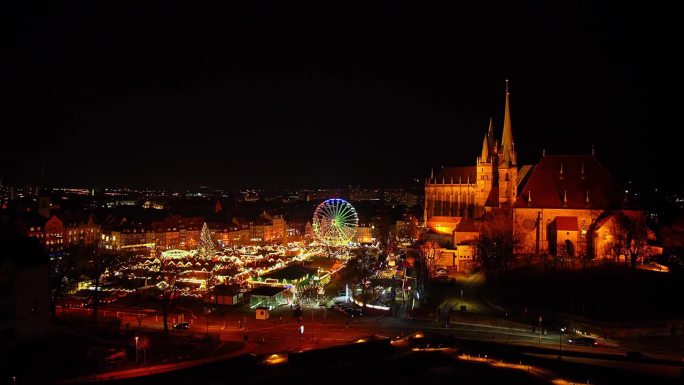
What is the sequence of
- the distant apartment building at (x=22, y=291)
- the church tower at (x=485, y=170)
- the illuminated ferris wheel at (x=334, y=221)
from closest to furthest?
the distant apartment building at (x=22, y=291) → the church tower at (x=485, y=170) → the illuminated ferris wheel at (x=334, y=221)

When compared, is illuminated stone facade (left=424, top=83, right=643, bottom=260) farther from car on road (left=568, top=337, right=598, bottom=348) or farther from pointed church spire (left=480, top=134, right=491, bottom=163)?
car on road (left=568, top=337, right=598, bottom=348)

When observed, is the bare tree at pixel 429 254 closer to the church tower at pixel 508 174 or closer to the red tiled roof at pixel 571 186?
the church tower at pixel 508 174

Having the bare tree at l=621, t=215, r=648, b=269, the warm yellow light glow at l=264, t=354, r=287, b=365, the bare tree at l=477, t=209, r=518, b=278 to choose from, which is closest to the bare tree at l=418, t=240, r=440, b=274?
the bare tree at l=477, t=209, r=518, b=278

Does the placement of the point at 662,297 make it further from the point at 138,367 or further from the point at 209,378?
the point at 138,367

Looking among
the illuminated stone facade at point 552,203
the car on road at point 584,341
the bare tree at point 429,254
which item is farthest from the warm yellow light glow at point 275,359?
the illuminated stone facade at point 552,203

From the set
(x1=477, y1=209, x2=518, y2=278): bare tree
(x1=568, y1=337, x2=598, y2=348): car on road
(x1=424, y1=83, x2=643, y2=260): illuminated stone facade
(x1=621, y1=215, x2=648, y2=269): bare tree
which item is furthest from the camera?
(x1=424, y1=83, x2=643, y2=260): illuminated stone facade

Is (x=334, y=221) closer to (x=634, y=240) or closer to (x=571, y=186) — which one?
(x=571, y=186)

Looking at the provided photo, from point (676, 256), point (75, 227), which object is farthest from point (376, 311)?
point (75, 227)
